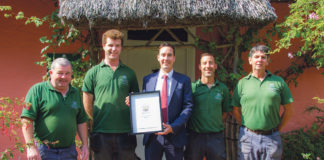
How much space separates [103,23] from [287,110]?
2827 millimetres

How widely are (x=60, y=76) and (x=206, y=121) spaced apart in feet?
5.70

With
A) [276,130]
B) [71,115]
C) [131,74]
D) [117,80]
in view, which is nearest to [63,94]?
[71,115]

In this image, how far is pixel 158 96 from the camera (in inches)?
A: 125

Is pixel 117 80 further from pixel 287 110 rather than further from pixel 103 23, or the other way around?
pixel 287 110

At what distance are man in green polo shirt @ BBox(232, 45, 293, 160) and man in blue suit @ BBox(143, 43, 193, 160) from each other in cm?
75

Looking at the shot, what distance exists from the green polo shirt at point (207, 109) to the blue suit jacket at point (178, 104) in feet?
0.62

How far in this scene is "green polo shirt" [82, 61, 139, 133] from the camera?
3277 mm

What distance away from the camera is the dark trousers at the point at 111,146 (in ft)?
10.9

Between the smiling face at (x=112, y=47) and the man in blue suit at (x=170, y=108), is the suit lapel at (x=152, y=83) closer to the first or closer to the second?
the man in blue suit at (x=170, y=108)

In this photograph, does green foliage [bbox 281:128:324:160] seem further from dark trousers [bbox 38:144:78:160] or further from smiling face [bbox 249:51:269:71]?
dark trousers [bbox 38:144:78:160]

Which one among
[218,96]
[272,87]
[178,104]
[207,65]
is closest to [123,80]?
[178,104]

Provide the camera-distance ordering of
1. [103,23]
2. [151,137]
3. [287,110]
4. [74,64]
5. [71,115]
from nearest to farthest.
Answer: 1. [71,115]
2. [151,137]
3. [287,110]
4. [103,23]
5. [74,64]

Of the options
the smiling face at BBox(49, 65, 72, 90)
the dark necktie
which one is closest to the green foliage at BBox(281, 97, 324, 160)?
the dark necktie

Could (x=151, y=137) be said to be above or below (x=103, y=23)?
below
